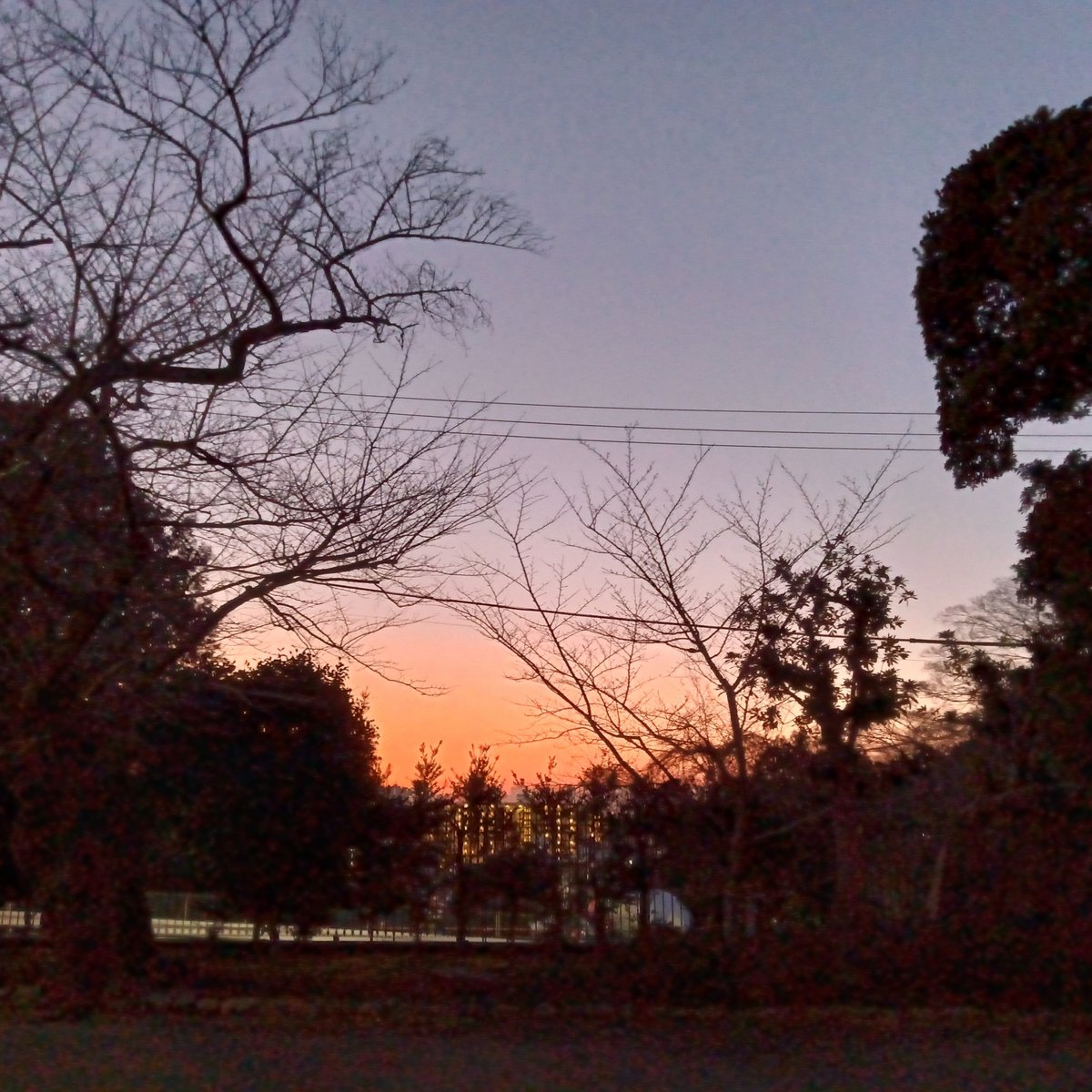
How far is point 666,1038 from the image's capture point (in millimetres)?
8773

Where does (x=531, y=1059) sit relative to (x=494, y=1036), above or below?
below

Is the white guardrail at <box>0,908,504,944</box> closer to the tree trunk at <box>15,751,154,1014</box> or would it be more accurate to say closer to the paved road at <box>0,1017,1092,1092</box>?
the tree trunk at <box>15,751,154,1014</box>

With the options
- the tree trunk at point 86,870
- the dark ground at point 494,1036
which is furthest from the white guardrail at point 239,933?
the tree trunk at point 86,870

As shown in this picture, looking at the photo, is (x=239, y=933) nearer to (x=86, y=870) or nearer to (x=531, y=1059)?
(x=86, y=870)

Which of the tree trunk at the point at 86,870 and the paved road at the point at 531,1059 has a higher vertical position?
the tree trunk at the point at 86,870

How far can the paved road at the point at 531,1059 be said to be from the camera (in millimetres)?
7492

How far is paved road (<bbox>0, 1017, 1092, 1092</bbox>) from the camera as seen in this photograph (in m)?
7.49

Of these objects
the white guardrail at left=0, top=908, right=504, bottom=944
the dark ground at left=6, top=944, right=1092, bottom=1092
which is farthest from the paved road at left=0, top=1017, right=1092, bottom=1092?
the white guardrail at left=0, top=908, right=504, bottom=944

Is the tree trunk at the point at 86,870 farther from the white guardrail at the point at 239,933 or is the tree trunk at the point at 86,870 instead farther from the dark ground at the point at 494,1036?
the white guardrail at the point at 239,933

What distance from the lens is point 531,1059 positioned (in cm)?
812

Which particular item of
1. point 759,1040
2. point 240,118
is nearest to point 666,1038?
point 759,1040

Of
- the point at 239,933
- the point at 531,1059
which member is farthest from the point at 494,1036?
the point at 239,933

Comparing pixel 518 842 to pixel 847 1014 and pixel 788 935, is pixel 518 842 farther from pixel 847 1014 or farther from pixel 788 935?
pixel 847 1014

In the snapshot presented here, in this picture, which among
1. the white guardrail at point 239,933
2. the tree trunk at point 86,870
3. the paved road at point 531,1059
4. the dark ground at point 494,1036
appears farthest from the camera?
the white guardrail at point 239,933
